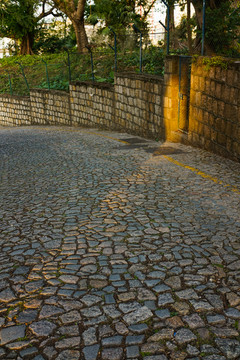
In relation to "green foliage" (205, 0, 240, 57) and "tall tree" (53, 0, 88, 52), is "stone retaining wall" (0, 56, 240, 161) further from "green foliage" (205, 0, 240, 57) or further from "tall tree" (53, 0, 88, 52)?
"tall tree" (53, 0, 88, 52)

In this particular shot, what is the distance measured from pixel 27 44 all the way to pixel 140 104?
27251 mm

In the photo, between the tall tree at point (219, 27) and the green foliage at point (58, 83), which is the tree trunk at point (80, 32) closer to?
the green foliage at point (58, 83)

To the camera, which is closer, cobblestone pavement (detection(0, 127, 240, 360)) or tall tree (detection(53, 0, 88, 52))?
cobblestone pavement (detection(0, 127, 240, 360))

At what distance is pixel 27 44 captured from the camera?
36656 mm

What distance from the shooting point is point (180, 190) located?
6.76 m

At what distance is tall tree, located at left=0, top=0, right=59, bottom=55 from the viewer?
1320 inches

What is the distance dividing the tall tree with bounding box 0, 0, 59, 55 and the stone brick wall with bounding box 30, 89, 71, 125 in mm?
13507

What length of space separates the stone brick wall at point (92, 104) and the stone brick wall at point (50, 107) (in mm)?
767

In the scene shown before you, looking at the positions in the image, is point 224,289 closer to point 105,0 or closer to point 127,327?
point 127,327

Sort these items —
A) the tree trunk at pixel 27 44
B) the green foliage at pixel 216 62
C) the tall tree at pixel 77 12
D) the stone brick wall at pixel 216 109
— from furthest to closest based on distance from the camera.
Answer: the tree trunk at pixel 27 44, the tall tree at pixel 77 12, the green foliage at pixel 216 62, the stone brick wall at pixel 216 109

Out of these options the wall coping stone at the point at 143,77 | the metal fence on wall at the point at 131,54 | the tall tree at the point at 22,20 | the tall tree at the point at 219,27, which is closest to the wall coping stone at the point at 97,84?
the metal fence on wall at the point at 131,54

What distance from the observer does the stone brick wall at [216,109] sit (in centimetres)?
819

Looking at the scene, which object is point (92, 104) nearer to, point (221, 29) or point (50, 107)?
point (50, 107)

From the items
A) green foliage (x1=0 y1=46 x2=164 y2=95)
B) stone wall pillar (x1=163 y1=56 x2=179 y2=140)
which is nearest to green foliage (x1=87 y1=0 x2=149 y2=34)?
green foliage (x1=0 y1=46 x2=164 y2=95)
